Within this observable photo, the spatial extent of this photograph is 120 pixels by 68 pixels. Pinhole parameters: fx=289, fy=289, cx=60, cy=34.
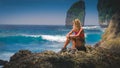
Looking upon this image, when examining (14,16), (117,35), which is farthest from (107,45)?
(14,16)

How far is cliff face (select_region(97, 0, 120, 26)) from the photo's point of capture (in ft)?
20.1

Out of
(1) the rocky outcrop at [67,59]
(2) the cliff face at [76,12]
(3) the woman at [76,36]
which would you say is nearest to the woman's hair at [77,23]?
(3) the woman at [76,36]

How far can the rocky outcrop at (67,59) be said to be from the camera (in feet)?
16.4

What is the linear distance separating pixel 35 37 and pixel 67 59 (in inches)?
43.6

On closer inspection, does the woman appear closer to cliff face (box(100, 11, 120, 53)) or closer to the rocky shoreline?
the rocky shoreline

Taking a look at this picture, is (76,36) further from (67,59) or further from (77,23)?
(67,59)

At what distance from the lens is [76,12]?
239 inches

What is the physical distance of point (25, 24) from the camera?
6.00 m

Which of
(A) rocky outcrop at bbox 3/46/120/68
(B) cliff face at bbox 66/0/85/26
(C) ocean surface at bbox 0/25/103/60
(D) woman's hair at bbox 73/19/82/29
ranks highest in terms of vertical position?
(B) cliff face at bbox 66/0/85/26

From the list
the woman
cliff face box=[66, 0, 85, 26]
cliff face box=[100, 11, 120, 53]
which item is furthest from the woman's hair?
cliff face box=[100, 11, 120, 53]

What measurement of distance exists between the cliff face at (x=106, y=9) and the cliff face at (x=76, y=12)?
1.20ft

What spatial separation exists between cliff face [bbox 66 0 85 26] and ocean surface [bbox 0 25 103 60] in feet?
0.65

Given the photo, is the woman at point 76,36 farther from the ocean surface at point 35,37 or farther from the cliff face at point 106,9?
the cliff face at point 106,9

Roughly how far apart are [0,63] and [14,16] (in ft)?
3.39
